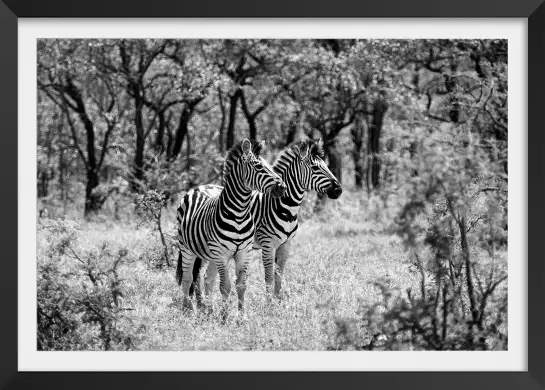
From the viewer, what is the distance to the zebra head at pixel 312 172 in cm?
918

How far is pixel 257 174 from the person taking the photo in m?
8.17

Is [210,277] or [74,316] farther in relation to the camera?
[210,277]

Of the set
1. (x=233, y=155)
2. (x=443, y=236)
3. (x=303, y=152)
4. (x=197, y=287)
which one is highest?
(x=303, y=152)

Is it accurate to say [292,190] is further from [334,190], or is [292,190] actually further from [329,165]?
[329,165]

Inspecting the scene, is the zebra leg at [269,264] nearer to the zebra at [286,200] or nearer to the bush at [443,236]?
the zebra at [286,200]

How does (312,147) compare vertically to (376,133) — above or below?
below

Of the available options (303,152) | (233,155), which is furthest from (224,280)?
(303,152)

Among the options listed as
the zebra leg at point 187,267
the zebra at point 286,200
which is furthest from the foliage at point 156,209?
the zebra at point 286,200

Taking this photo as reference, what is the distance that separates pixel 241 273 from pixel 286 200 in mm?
1477

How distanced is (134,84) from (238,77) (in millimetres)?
2508
